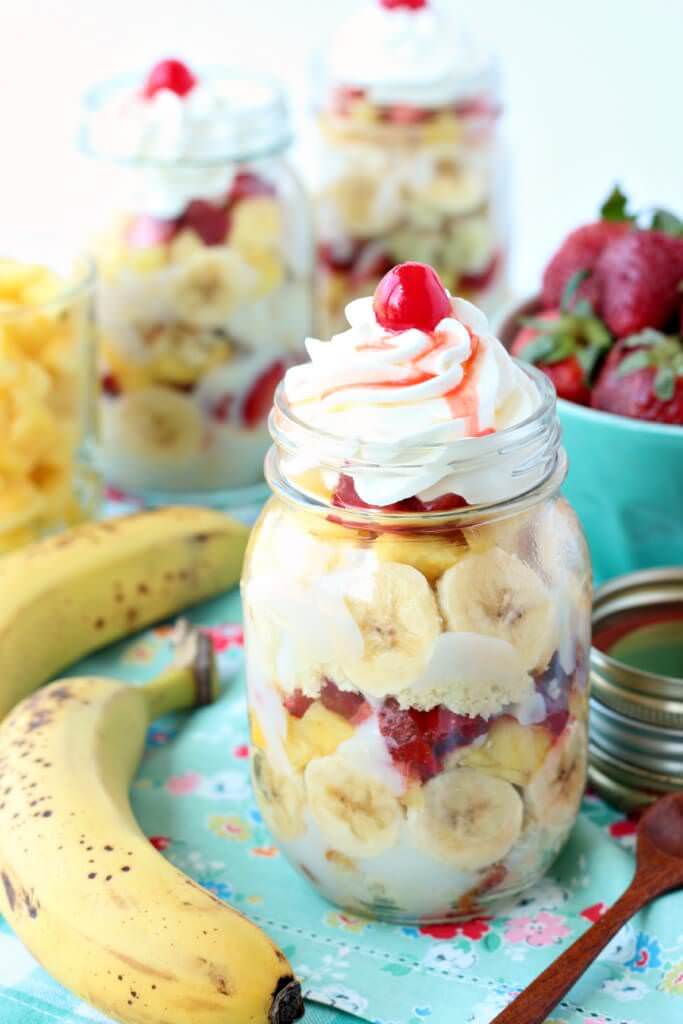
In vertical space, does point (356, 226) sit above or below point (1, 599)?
above

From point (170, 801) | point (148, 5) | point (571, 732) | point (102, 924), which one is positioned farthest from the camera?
point (148, 5)

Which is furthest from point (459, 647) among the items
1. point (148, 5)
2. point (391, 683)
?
point (148, 5)

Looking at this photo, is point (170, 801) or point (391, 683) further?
point (170, 801)

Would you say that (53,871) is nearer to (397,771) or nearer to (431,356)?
(397,771)

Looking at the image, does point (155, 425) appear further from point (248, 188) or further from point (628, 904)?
point (628, 904)

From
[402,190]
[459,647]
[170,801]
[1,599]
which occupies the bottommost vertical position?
[170,801]

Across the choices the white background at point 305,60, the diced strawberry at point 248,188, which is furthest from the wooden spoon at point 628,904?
the white background at point 305,60

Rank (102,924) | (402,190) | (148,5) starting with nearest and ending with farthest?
(102,924), (402,190), (148,5)

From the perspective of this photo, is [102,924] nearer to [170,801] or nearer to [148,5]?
[170,801]
